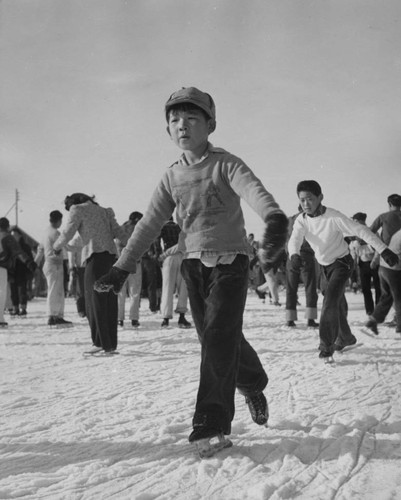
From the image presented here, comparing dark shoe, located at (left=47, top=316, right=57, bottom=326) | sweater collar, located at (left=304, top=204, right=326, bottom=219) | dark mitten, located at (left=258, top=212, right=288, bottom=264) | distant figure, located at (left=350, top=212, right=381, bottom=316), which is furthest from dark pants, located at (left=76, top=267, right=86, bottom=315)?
dark mitten, located at (left=258, top=212, right=288, bottom=264)

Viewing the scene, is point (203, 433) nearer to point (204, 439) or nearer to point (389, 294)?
point (204, 439)

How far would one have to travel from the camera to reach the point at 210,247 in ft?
9.39

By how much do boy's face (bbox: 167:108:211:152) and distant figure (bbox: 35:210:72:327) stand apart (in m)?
6.95

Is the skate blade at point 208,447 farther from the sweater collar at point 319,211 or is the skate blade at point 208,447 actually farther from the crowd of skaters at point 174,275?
the crowd of skaters at point 174,275

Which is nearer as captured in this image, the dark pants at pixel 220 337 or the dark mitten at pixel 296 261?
the dark pants at pixel 220 337

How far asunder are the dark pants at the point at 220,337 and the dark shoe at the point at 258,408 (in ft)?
0.25

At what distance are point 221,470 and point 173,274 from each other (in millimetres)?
6903

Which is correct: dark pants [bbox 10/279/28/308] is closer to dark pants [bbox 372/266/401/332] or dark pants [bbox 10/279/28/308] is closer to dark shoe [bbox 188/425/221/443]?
dark pants [bbox 372/266/401/332]

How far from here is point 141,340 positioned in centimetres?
753

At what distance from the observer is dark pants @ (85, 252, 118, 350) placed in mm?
6152

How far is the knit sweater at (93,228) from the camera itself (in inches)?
248

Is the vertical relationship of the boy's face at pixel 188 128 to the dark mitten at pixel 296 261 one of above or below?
above

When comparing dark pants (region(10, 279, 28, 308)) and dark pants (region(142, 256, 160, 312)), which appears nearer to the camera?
dark pants (region(142, 256, 160, 312))

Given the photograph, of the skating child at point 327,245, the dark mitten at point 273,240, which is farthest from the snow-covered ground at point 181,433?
the dark mitten at point 273,240
